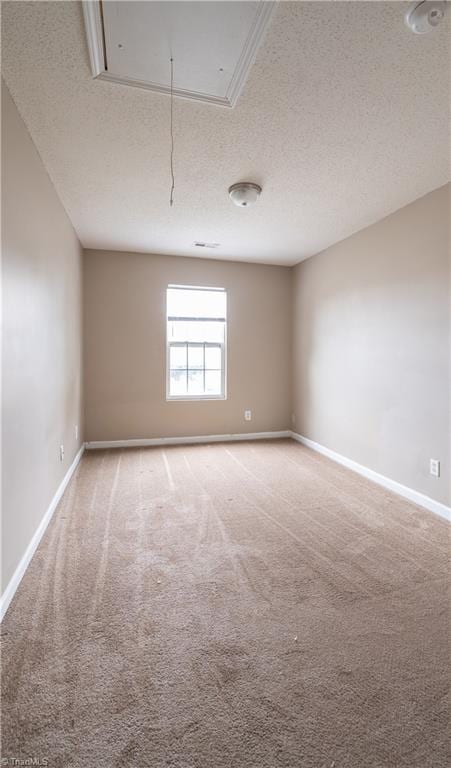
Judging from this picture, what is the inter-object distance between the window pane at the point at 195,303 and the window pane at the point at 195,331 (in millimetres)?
122

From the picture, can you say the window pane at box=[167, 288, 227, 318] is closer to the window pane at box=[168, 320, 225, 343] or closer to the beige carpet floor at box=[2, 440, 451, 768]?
the window pane at box=[168, 320, 225, 343]

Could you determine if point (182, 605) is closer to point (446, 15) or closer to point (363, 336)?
point (446, 15)

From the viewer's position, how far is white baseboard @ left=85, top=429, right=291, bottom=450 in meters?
4.53

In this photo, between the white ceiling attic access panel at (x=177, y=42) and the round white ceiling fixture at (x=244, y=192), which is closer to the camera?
the white ceiling attic access panel at (x=177, y=42)

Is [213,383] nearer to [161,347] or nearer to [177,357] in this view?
[177,357]

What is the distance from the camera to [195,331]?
15.8 feet

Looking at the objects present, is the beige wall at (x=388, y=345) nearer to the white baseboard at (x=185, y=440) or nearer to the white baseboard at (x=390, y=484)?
the white baseboard at (x=390, y=484)

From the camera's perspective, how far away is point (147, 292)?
457cm

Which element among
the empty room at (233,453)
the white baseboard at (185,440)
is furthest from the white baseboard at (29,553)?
the white baseboard at (185,440)

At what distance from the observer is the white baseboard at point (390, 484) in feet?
8.91

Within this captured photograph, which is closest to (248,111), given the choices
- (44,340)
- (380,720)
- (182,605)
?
(44,340)

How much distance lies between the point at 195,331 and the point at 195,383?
73 centimetres

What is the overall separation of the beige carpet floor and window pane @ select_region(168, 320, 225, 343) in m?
2.60

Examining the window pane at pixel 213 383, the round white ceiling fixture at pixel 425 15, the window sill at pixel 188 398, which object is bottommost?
the window sill at pixel 188 398
